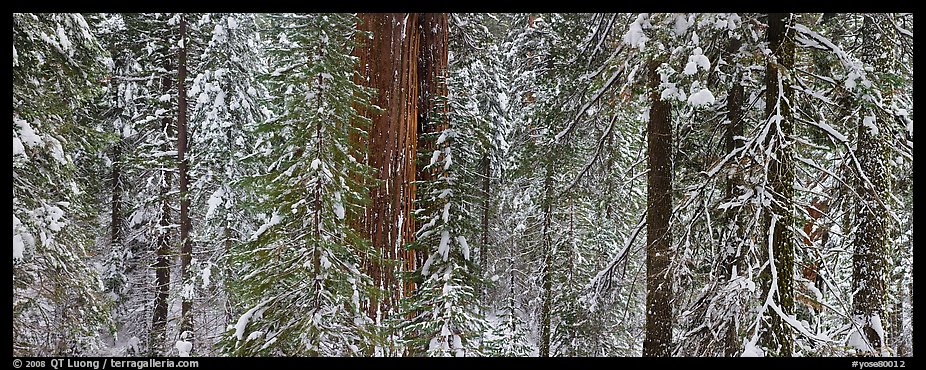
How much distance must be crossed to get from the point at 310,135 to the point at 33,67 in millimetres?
4547

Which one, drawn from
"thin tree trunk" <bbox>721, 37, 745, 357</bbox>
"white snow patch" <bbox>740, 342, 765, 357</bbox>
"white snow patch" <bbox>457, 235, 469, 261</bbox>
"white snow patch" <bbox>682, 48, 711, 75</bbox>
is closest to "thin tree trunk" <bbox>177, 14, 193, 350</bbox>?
"white snow patch" <bbox>457, 235, 469, 261</bbox>

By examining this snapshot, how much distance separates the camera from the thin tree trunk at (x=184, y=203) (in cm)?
1083

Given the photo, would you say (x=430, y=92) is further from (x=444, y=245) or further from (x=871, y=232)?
(x=871, y=232)

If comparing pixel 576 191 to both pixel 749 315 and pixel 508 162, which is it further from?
pixel 508 162

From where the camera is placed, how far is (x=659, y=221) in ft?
19.9

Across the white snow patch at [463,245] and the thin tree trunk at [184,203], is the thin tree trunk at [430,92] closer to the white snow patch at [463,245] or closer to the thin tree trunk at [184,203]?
the white snow patch at [463,245]

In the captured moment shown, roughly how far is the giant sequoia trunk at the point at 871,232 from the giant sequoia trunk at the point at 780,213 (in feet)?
5.25

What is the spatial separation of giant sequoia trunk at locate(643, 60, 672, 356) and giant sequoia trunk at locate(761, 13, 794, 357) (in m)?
1.86

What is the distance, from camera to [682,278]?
5480 mm

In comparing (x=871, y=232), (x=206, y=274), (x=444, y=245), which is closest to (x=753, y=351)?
(x=871, y=232)

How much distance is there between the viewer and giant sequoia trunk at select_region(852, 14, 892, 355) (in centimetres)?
521

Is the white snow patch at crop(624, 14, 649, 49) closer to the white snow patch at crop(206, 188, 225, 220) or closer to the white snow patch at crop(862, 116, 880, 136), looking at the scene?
the white snow patch at crop(862, 116, 880, 136)

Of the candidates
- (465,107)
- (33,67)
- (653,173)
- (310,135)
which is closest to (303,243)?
(310,135)

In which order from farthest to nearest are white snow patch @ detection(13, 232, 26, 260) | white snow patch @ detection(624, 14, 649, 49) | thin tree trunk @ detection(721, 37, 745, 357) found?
white snow patch @ detection(13, 232, 26, 260) → white snow patch @ detection(624, 14, 649, 49) → thin tree trunk @ detection(721, 37, 745, 357)
